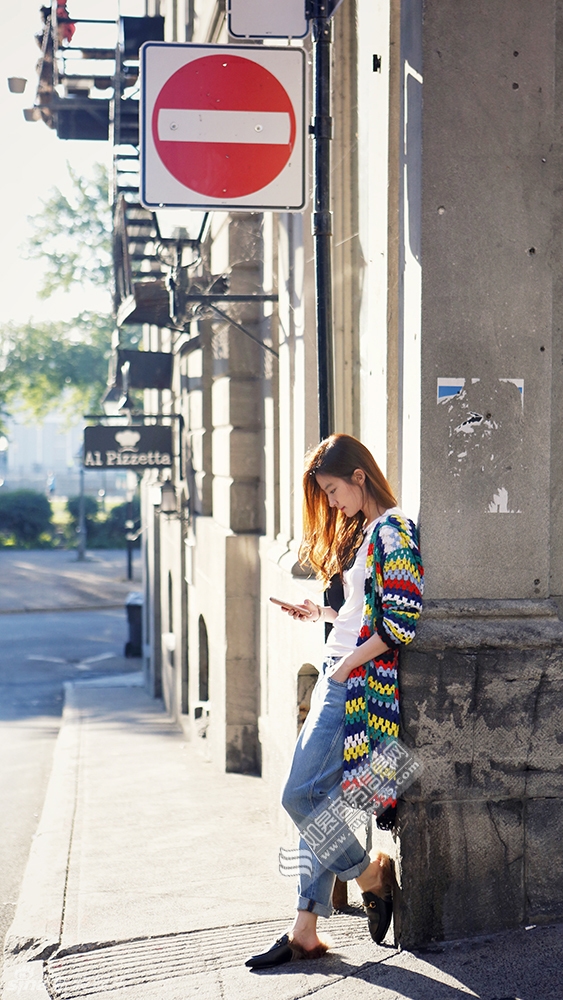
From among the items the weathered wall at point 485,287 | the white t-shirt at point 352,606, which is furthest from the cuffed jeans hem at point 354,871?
the weathered wall at point 485,287

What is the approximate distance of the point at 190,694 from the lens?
12.1 metres

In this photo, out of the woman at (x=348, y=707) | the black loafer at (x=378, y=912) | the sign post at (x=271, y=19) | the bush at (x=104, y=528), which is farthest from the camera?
the bush at (x=104, y=528)

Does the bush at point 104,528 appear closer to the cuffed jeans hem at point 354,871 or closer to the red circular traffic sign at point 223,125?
the red circular traffic sign at point 223,125

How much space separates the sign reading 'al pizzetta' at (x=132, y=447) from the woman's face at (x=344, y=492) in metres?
9.47

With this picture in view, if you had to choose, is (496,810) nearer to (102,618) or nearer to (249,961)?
(249,961)

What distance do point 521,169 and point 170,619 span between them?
11.6 meters

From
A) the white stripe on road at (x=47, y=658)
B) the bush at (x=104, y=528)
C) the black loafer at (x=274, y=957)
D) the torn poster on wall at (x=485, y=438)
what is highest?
the torn poster on wall at (x=485, y=438)

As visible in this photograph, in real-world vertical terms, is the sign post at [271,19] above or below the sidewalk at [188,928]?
above

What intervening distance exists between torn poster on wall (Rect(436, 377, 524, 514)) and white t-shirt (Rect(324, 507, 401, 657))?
0.38 m

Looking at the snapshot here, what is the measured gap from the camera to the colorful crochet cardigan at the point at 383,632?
363 centimetres

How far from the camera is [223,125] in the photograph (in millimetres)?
4859

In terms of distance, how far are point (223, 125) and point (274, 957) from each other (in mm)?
3608

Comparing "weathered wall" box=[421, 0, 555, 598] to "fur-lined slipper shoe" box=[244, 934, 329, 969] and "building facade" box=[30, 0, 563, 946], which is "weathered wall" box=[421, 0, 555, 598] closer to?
"building facade" box=[30, 0, 563, 946]

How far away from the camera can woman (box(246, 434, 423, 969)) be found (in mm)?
3736
